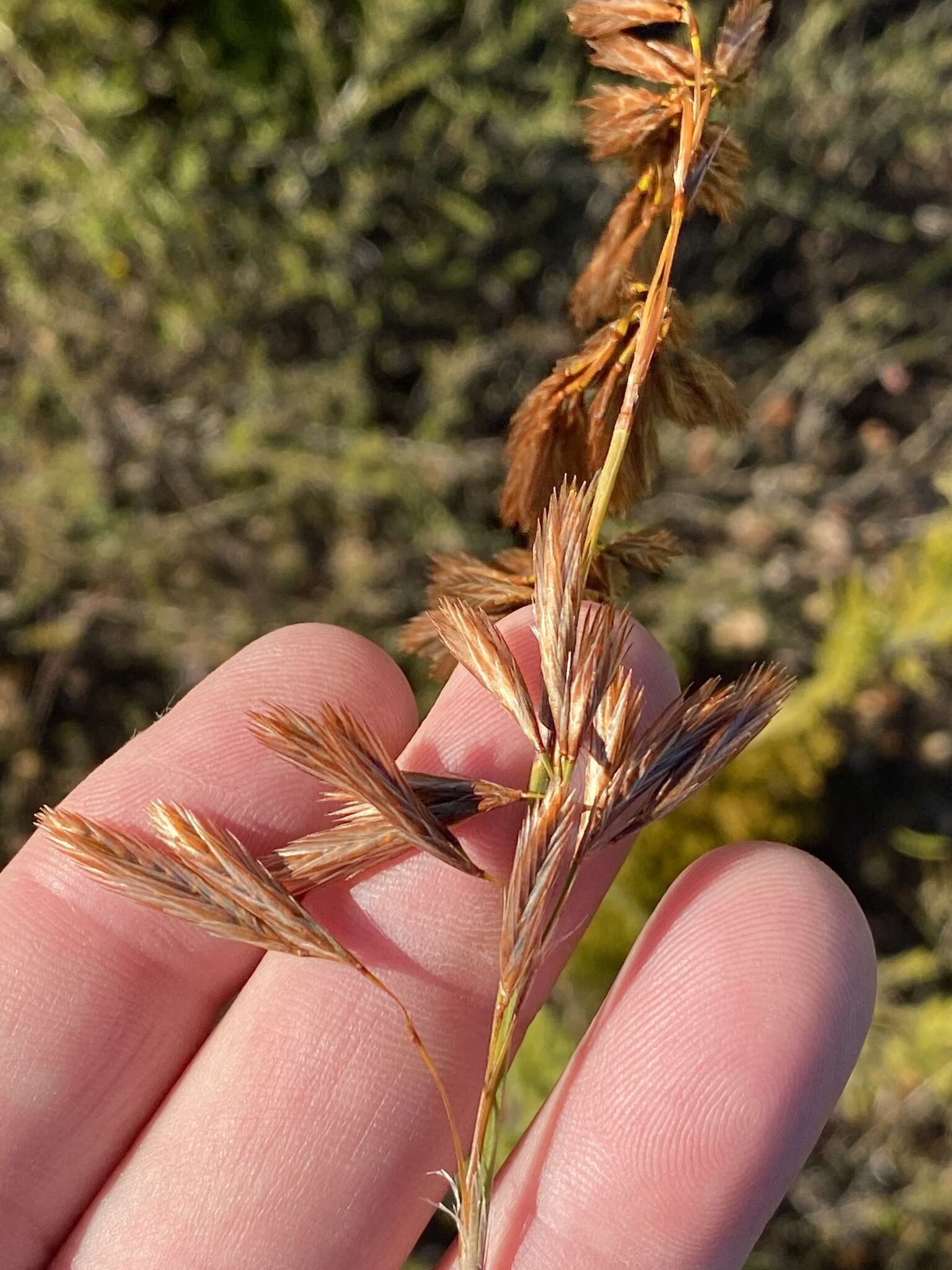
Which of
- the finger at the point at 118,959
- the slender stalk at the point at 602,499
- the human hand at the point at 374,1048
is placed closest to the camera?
the slender stalk at the point at 602,499

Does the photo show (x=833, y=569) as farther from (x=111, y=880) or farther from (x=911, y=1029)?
(x=111, y=880)

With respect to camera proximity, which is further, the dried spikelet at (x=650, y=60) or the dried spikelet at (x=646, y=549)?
the dried spikelet at (x=646, y=549)

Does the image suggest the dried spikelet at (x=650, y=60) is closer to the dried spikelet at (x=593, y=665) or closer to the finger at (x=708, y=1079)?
the dried spikelet at (x=593, y=665)

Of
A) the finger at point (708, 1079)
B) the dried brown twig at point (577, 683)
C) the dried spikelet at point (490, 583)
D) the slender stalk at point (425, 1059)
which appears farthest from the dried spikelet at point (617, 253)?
the slender stalk at point (425, 1059)

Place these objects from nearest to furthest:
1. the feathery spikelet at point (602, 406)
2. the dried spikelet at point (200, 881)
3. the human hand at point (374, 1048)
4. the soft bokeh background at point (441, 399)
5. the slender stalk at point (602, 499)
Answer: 1. the slender stalk at point (602, 499)
2. the feathery spikelet at point (602, 406)
3. the dried spikelet at point (200, 881)
4. the human hand at point (374, 1048)
5. the soft bokeh background at point (441, 399)

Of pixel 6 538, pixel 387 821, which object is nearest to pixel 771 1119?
pixel 387 821

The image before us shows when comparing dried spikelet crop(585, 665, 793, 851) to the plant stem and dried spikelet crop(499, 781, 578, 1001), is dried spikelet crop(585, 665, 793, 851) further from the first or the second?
the plant stem
